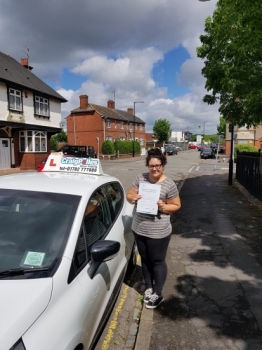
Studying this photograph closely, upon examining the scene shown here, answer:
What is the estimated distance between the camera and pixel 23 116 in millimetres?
22797

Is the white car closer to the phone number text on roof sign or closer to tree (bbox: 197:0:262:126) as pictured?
the phone number text on roof sign

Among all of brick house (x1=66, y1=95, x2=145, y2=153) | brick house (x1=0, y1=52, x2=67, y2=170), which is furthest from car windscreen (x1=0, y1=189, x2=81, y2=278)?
brick house (x1=66, y1=95, x2=145, y2=153)

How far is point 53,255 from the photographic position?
216 centimetres

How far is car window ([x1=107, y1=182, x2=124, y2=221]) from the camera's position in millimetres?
3488

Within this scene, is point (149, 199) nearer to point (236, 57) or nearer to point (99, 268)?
point (99, 268)

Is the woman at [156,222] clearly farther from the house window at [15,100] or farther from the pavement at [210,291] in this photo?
the house window at [15,100]

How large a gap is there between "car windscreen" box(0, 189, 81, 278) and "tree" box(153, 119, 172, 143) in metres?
70.8

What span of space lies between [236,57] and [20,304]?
300 inches

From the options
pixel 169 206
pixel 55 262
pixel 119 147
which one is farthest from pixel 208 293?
pixel 119 147

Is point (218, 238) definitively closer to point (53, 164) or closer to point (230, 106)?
point (53, 164)

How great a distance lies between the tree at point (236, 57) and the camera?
5.14 metres

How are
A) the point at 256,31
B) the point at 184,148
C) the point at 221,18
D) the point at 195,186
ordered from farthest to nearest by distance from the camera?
the point at 184,148, the point at 195,186, the point at 221,18, the point at 256,31

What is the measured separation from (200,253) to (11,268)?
3738 millimetres

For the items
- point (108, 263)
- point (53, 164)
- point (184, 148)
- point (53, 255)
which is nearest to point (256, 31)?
point (53, 164)
